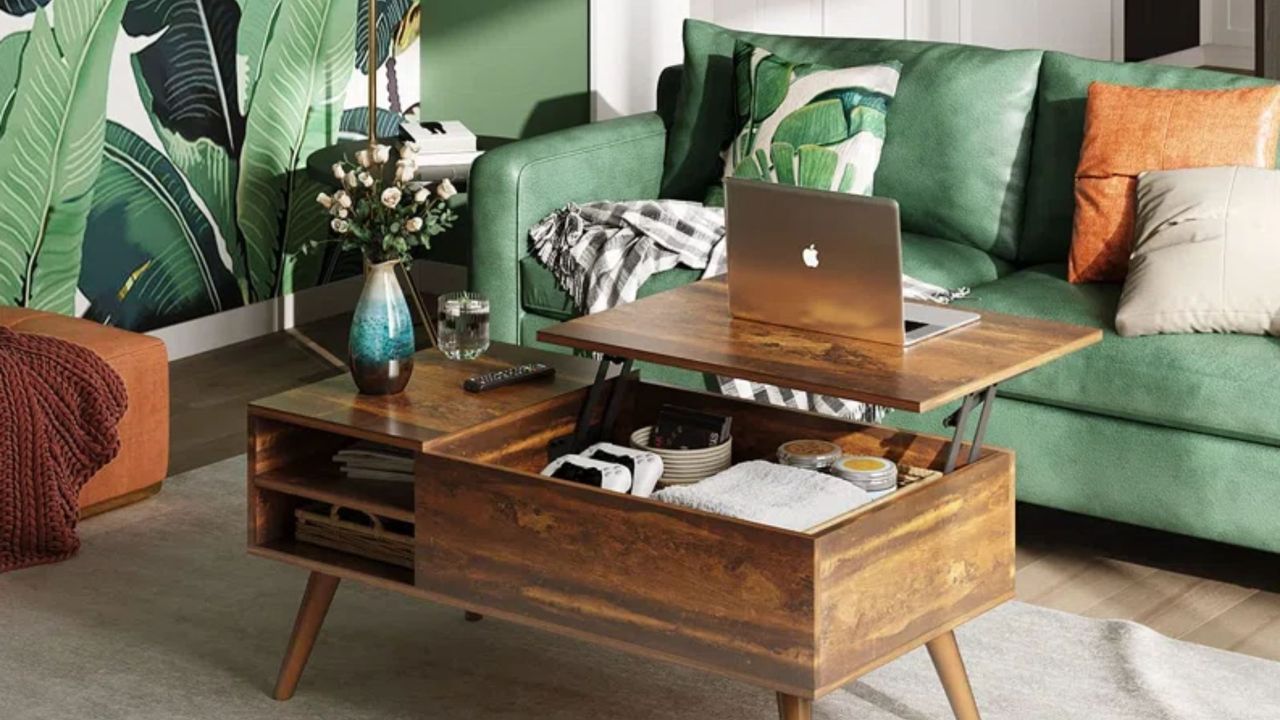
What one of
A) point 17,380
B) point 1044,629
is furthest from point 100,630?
point 1044,629

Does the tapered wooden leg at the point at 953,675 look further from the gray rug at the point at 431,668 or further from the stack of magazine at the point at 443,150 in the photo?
the stack of magazine at the point at 443,150

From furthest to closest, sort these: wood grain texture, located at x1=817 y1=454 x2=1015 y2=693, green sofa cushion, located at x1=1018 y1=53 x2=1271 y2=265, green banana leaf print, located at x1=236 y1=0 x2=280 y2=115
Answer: green banana leaf print, located at x1=236 y1=0 x2=280 y2=115 < green sofa cushion, located at x1=1018 y1=53 x2=1271 y2=265 < wood grain texture, located at x1=817 y1=454 x2=1015 y2=693

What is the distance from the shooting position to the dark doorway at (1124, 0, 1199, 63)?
821 cm

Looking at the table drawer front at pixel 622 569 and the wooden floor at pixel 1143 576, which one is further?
the wooden floor at pixel 1143 576

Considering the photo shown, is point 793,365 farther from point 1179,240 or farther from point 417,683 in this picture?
point 1179,240

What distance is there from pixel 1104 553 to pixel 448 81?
2.64m

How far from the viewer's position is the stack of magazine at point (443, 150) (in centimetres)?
480

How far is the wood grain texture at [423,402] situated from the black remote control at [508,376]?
0.03 feet

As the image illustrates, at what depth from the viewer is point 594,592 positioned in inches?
100

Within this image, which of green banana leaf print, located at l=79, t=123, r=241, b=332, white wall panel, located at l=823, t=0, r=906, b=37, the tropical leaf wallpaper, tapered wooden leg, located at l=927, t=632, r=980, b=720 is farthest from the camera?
white wall panel, located at l=823, t=0, r=906, b=37

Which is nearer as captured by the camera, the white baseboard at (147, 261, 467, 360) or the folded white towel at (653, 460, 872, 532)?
the folded white towel at (653, 460, 872, 532)

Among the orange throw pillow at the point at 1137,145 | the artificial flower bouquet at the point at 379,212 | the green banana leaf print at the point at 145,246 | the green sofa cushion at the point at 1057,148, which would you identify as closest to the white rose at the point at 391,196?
the artificial flower bouquet at the point at 379,212

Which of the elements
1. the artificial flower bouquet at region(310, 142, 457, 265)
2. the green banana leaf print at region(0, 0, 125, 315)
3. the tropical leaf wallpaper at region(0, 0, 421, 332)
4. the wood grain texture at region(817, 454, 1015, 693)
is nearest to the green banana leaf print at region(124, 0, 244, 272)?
the tropical leaf wallpaper at region(0, 0, 421, 332)

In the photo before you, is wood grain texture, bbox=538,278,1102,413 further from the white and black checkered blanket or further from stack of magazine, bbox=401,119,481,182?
stack of magazine, bbox=401,119,481,182
